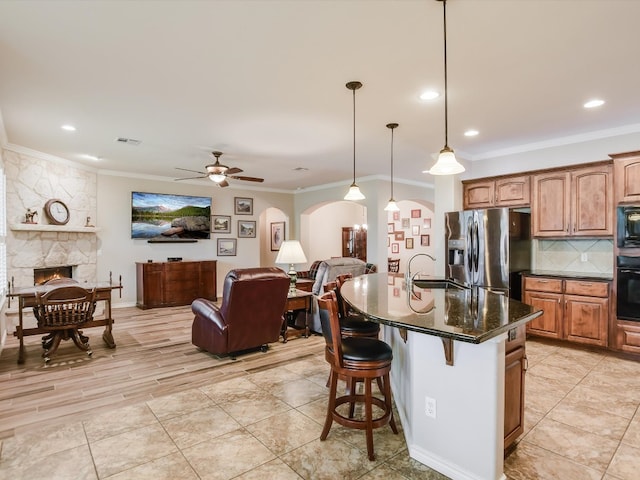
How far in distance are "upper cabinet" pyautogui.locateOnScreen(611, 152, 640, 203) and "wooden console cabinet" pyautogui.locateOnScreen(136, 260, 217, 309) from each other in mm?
7051

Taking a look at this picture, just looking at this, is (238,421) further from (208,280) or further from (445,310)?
(208,280)

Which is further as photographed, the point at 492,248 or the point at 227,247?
the point at 227,247

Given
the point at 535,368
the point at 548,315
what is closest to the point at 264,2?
the point at 535,368

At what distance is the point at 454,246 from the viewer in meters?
5.32

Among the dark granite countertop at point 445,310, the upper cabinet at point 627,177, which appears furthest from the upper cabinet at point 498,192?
the dark granite countertop at point 445,310

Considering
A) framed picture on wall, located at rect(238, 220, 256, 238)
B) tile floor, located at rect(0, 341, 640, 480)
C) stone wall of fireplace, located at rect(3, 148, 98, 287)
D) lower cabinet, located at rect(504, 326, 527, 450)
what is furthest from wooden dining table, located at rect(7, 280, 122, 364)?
framed picture on wall, located at rect(238, 220, 256, 238)

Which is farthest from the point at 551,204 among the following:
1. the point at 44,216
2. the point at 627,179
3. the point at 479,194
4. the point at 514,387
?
the point at 44,216

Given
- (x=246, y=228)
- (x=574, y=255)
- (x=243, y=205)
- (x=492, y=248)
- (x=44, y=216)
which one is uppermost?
(x=243, y=205)

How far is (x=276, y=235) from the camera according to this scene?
416 inches

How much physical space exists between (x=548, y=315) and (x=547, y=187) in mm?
1720

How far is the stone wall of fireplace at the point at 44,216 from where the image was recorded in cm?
541

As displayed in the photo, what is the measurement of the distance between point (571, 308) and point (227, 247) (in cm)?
698

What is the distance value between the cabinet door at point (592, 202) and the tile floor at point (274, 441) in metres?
1.94

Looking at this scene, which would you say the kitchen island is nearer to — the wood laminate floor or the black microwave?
the wood laminate floor
